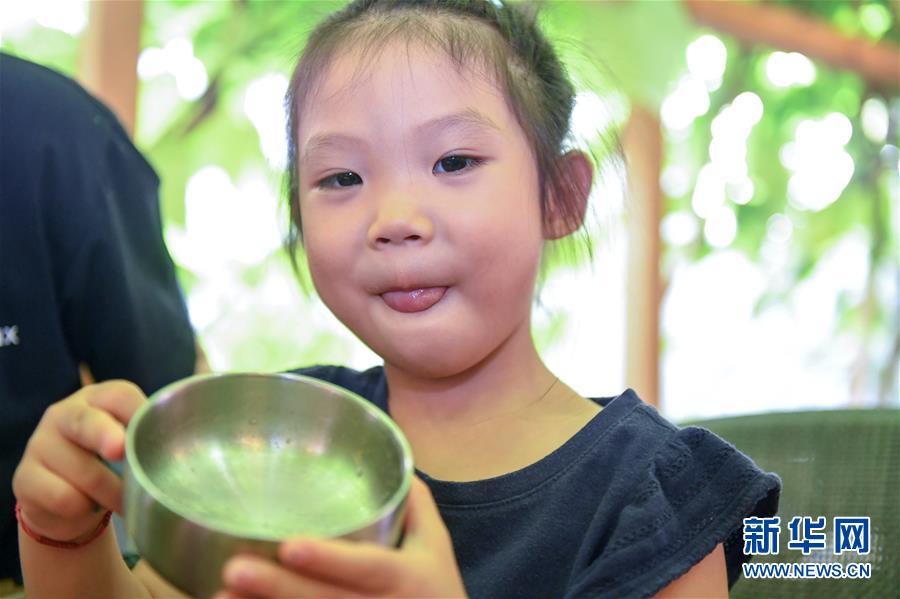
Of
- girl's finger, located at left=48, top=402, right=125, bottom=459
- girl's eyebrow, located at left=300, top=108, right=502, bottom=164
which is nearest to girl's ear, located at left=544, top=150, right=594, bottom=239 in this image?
girl's eyebrow, located at left=300, top=108, right=502, bottom=164

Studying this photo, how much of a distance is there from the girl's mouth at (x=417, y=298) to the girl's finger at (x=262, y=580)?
320 mm

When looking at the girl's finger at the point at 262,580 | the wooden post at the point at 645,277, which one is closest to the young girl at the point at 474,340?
the girl's finger at the point at 262,580

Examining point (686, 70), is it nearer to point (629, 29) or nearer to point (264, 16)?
point (629, 29)

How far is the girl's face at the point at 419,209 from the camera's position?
30.0 inches

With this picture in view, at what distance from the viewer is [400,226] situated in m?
0.74

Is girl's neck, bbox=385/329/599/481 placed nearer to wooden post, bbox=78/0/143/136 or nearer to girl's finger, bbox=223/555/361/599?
girl's finger, bbox=223/555/361/599

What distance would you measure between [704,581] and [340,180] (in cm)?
39

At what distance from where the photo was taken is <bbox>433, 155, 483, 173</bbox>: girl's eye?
2.55ft

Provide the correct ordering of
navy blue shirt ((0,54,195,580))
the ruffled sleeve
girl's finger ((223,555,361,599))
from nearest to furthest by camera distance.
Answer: girl's finger ((223,555,361,599)) → the ruffled sleeve → navy blue shirt ((0,54,195,580))

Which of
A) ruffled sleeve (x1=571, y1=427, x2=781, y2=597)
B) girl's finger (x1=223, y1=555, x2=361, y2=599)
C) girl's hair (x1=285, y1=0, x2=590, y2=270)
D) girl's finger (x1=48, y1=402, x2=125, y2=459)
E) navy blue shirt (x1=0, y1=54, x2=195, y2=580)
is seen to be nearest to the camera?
girl's finger (x1=223, y1=555, x2=361, y2=599)

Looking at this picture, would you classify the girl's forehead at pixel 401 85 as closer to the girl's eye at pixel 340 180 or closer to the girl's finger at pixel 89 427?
the girl's eye at pixel 340 180

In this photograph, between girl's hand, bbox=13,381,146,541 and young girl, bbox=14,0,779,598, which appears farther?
young girl, bbox=14,0,779,598

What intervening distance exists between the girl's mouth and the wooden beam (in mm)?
1293

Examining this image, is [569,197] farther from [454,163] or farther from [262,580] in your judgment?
[262,580]
